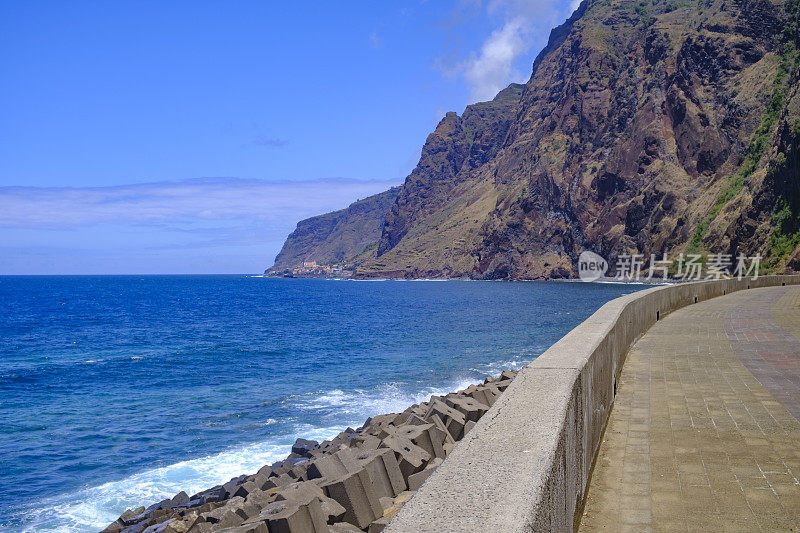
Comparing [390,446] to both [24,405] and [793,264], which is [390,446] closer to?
[24,405]

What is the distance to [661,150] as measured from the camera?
95.7 metres

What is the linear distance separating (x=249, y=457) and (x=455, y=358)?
613 inches

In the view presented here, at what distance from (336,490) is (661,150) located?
9978cm

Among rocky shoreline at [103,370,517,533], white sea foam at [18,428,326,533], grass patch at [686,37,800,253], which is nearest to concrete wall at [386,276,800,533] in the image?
rocky shoreline at [103,370,517,533]

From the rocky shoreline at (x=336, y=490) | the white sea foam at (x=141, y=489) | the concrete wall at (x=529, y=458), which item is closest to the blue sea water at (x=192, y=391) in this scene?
the white sea foam at (x=141, y=489)

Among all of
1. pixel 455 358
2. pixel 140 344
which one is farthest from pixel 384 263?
pixel 455 358

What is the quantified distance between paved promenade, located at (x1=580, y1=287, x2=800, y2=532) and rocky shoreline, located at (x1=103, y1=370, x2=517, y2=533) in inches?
61.2

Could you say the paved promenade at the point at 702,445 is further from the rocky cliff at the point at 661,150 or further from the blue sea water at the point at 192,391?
the rocky cliff at the point at 661,150

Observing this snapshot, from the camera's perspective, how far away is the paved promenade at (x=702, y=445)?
394cm

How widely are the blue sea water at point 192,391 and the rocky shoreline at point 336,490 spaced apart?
2.86m

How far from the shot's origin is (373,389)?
22.1 meters

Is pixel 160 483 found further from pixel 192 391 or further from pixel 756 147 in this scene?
pixel 756 147

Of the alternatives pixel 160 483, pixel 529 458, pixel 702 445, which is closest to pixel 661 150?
pixel 160 483

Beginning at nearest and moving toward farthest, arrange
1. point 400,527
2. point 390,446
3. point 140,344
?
point 400,527, point 390,446, point 140,344
